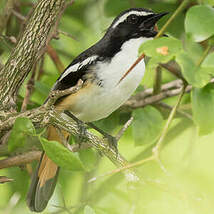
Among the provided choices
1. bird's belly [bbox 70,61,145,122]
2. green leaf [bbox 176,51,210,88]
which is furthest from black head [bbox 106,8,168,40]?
green leaf [bbox 176,51,210,88]

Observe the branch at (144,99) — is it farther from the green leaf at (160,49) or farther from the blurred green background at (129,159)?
the green leaf at (160,49)

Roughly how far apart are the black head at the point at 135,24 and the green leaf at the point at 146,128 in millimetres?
351

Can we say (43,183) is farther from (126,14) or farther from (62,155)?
(62,155)

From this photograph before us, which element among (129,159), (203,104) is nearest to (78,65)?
(129,159)

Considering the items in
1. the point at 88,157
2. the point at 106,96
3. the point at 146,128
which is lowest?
the point at 88,157

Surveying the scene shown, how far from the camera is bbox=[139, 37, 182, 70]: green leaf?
1.24 meters

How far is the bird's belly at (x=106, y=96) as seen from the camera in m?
2.11

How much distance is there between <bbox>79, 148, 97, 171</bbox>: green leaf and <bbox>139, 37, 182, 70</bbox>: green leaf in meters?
0.98

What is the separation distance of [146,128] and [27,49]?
665 millimetres

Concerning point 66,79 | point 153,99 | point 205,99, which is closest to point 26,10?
point 66,79

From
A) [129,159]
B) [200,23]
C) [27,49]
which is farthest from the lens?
[129,159]

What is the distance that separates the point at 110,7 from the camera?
2.60 m

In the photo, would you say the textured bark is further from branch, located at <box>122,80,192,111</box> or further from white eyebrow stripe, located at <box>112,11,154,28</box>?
branch, located at <box>122,80,192,111</box>

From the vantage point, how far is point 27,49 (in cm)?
175
